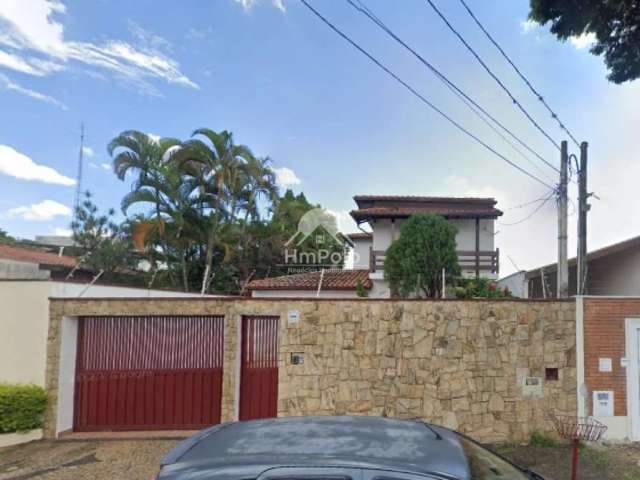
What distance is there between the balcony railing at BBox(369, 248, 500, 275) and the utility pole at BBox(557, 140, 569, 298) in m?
8.12

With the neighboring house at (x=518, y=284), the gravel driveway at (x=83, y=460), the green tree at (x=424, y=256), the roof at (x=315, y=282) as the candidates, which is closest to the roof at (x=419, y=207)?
the roof at (x=315, y=282)

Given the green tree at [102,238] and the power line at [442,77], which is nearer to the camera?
the power line at [442,77]

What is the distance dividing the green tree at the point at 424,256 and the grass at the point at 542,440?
21.1 ft

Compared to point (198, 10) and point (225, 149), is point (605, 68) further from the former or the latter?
point (225, 149)

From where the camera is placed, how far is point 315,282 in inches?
723

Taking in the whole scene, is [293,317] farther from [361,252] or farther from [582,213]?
[361,252]

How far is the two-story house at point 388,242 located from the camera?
707 inches

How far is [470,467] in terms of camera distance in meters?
2.28

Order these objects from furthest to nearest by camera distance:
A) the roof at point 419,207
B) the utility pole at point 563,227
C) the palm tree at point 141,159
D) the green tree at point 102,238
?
the green tree at point 102,238 < the roof at point 419,207 < the palm tree at point 141,159 < the utility pole at point 563,227

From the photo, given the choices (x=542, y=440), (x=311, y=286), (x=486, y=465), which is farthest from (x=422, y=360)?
(x=311, y=286)

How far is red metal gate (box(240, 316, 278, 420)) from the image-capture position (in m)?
7.95

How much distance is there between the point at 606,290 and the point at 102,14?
47.9 ft

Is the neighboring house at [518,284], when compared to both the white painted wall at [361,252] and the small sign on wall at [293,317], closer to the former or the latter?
the small sign on wall at [293,317]

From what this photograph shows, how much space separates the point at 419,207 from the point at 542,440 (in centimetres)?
1391
